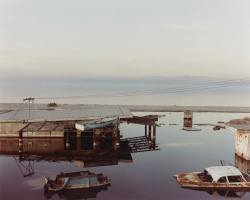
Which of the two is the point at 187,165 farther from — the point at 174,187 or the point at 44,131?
the point at 44,131

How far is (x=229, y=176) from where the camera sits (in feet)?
81.0

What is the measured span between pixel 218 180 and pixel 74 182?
14.8 m

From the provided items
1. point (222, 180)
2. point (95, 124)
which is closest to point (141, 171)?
point (222, 180)

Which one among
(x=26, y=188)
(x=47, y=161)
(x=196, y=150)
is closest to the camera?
(x=26, y=188)

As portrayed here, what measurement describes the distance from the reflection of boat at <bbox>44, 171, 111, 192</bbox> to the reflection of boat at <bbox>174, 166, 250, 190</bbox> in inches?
336

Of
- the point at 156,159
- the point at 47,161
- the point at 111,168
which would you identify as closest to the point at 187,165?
the point at 156,159

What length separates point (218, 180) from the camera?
2425 cm

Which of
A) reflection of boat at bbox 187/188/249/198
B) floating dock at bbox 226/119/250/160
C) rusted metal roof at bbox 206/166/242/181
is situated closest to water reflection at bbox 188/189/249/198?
reflection of boat at bbox 187/188/249/198

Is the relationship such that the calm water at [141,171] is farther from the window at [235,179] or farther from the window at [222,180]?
the window at [222,180]

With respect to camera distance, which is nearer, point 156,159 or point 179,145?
point 156,159

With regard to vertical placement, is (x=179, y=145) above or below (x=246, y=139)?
below

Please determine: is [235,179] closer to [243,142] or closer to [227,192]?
[227,192]

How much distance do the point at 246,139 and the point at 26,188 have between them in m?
28.0

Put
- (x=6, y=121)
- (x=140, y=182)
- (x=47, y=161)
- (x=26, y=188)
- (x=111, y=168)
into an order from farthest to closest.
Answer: (x=6, y=121) → (x=47, y=161) → (x=111, y=168) → (x=140, y=182) → (x=26, y=188)
